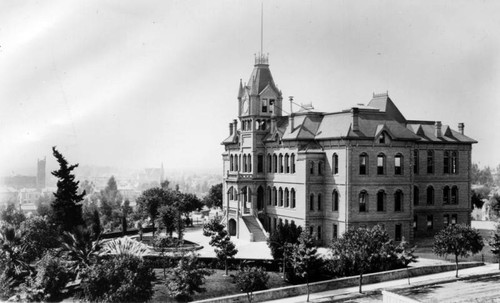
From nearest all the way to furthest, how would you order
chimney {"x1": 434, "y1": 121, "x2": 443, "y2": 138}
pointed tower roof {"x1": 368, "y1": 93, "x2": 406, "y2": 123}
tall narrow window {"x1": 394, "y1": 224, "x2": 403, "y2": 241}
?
tall narrow window {"x1": 394, "y1": 224, "x2": 403, "y2": 241} < pointed tower roof {"x1": 368, "y1": 93, "x2": 406, "y2": 123} < chimney {"x1": 434, "y1": 121, "x2": 443, "y2": 138}

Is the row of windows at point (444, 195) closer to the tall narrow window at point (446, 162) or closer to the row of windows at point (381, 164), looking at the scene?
the tall narrow window at point (446, 162)

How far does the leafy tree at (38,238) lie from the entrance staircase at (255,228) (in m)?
20.1

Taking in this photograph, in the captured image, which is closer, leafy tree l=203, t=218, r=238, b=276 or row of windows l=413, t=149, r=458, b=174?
leafy tree l=203, t=218, r=238, b=276

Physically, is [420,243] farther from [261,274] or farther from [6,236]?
[6,236]

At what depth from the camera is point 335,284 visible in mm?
38531

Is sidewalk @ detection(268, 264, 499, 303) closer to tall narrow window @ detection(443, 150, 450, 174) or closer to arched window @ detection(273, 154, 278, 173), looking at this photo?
tall narrow window @ detection(443, 150, 450, 174)

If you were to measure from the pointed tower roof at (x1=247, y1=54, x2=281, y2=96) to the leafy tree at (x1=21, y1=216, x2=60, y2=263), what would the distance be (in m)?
26.6

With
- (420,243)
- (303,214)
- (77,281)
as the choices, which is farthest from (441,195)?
(77,281)

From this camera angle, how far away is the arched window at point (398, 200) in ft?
172

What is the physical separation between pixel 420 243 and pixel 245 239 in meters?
18.3

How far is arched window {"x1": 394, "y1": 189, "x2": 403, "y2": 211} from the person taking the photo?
5253 centimetres

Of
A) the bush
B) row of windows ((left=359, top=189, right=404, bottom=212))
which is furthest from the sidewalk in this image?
row of windows ((left=359, top=189, right=404, bottom=212))

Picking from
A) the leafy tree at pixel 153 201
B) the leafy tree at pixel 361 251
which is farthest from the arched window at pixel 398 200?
the leafy tree at pixel 153 201

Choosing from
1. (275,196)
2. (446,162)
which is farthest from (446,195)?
(275,196)
